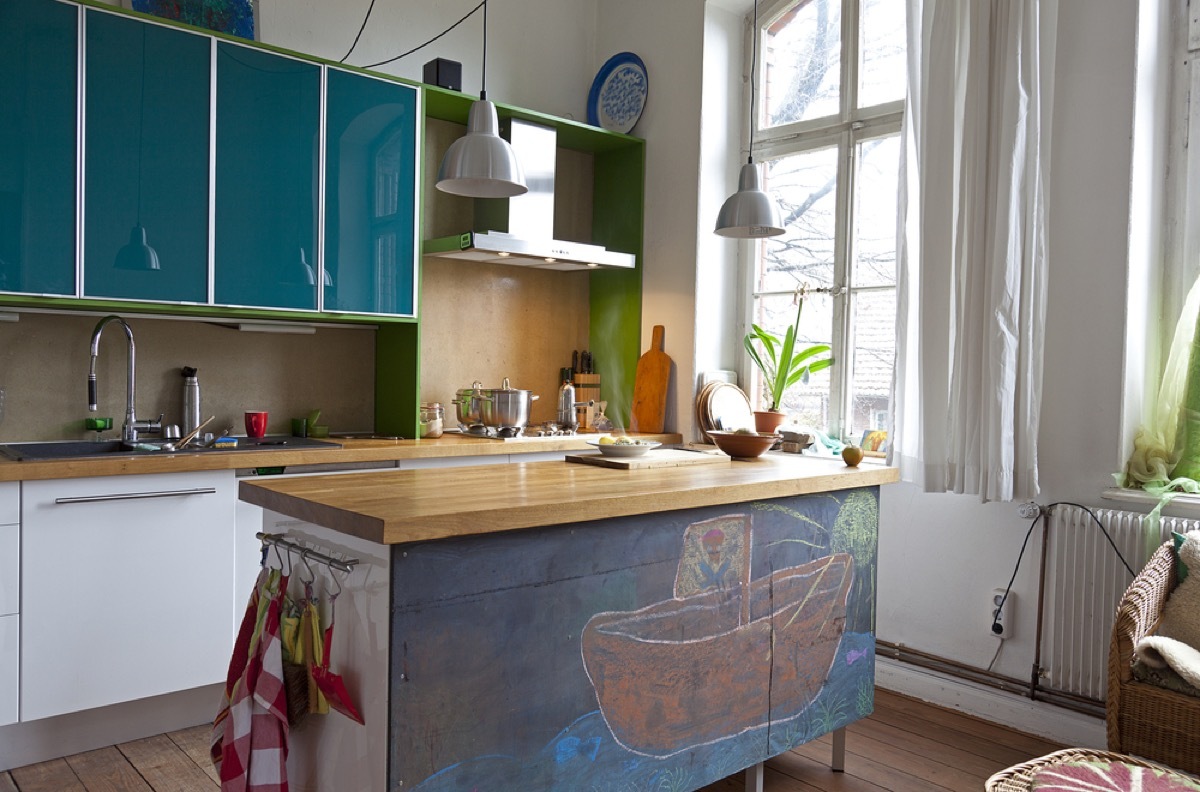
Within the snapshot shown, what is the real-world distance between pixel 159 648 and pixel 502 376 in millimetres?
2159

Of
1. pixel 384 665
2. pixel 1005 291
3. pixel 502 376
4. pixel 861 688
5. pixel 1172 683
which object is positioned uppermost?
pixel 1005 291

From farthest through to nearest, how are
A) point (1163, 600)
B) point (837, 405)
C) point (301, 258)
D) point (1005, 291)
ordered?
point (837, 405) < point (301, 258) < point (1005, 291) < point (1163, 600)

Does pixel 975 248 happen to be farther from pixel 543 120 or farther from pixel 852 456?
pixel 543 120

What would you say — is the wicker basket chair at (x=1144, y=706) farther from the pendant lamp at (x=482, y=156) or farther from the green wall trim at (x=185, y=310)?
the green wall trim at (x=185, y=310)

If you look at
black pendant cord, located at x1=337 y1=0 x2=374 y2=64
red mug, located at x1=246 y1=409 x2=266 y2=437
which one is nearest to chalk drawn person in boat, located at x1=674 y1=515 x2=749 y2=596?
red mug, located at x1=246 y1=409 x2=266 y2=437

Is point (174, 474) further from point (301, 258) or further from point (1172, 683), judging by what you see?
point (1172, 683)

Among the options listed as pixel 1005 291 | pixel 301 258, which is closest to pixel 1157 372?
pixel 1005 291

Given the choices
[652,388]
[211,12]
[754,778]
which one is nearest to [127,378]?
[211,12]

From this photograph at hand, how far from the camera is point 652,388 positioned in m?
4.73

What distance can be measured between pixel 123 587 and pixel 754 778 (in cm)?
208

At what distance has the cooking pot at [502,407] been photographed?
4164mm

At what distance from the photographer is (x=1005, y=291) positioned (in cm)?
327

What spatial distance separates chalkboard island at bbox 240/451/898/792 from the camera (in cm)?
192

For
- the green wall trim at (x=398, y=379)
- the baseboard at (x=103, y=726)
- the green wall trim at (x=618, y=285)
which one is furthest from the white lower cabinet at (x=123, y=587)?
the green wall trim at (x=618, y=285)
